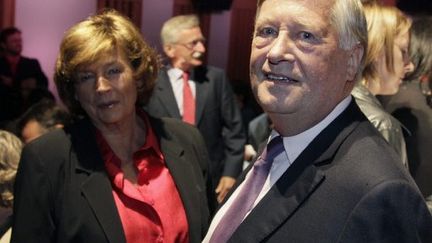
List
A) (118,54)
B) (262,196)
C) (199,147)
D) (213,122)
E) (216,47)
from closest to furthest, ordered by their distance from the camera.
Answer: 1. (262,196)
2. (118,54)
3. (199,147)
4. (213,122)
5. (216,47)

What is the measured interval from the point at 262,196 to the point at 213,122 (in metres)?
2.64

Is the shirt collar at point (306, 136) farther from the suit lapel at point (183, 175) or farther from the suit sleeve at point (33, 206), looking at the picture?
the suit sleeve at point (33, 206)

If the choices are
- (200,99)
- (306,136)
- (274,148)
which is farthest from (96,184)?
(200,99)

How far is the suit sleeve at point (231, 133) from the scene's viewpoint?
13.7 feet

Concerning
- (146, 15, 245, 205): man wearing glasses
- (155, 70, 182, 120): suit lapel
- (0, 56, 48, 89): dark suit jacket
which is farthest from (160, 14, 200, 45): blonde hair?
(0, 56, 48, 89): dark suit jacket

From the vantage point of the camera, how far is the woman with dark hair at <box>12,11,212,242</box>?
1.96 m

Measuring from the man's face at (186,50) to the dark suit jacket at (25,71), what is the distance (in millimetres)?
2116

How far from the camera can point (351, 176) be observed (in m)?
1.28

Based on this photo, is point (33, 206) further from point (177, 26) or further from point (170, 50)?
point (177, 26)

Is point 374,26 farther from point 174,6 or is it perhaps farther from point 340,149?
point 174,6

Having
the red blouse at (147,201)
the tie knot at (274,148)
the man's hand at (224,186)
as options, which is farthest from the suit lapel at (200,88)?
the tie knot at (274,148)

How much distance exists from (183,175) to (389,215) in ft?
3.53

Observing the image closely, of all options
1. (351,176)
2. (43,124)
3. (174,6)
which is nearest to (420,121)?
(351,176)

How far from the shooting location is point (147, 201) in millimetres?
2064
